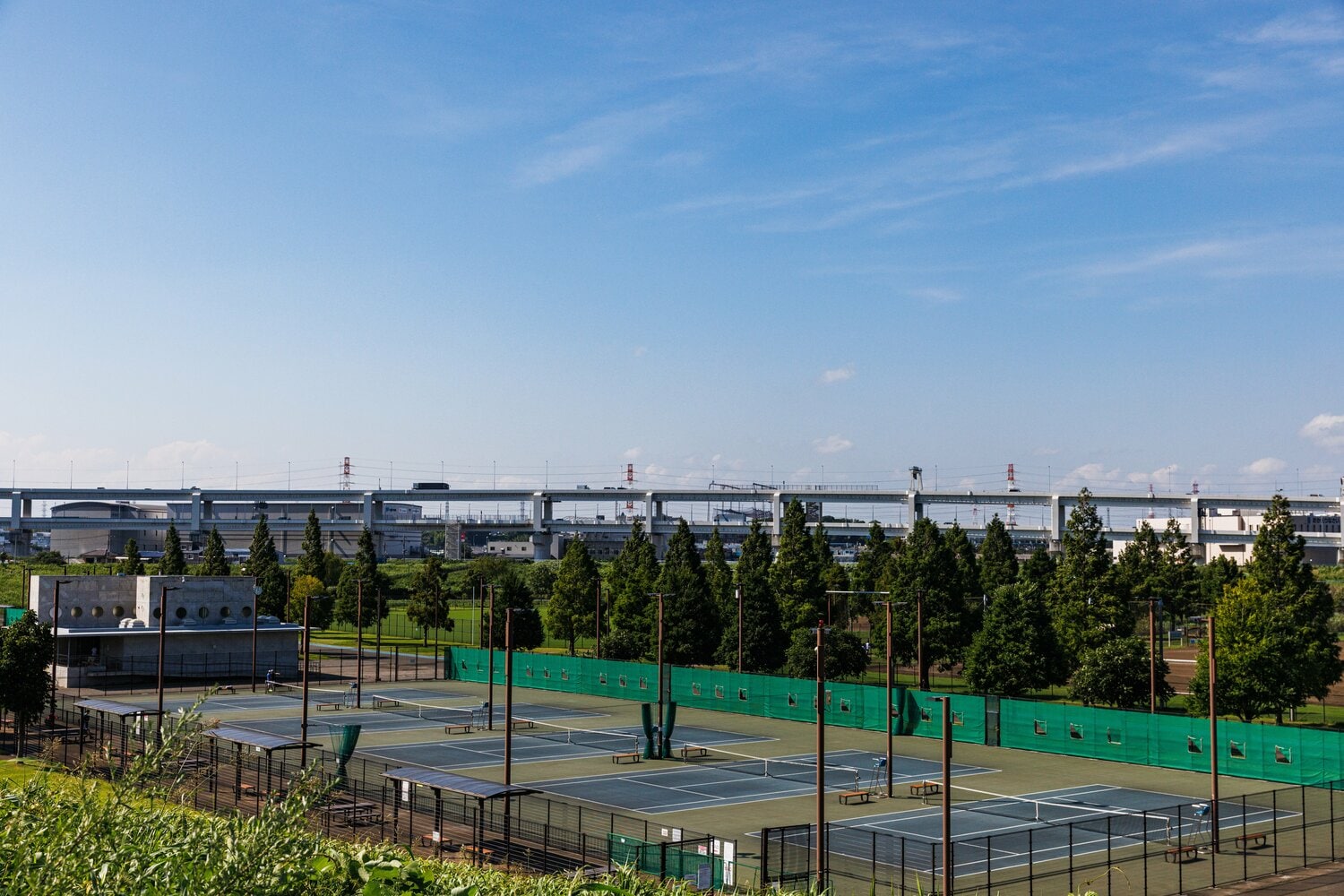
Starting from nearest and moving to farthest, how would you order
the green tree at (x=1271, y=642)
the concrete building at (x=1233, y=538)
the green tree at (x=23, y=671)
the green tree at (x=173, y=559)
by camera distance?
the green tree at (x=23, y=671)
the green tree at (x=1271, y=642)
the green tree at (x=173, y=559)
the concrete building at (x=1233, y=538)

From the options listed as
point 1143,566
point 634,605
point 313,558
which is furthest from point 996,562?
point 313,558

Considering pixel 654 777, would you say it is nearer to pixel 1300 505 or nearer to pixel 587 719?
pixel 587 719

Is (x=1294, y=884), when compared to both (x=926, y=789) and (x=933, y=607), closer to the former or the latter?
(x=926, y=789)

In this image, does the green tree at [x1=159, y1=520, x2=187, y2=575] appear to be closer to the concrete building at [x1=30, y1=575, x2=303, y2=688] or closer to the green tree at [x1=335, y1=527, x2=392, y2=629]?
the green tree at [x1=335, y1=527, x2=392, y2=629]

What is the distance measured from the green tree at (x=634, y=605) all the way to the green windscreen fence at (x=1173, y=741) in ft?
85.8

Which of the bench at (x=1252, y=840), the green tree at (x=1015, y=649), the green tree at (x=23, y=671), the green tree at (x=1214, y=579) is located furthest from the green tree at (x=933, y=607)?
the green tree at (x=23, y=671)

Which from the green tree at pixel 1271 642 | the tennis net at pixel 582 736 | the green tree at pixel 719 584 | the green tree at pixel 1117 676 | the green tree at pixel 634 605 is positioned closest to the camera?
the green tree at pixel 1271 642

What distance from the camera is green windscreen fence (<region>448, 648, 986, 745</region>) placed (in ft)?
180

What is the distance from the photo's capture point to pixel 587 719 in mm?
61125

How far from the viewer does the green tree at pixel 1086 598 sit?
62781mm

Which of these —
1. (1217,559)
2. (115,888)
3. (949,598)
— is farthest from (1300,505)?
(115,888)

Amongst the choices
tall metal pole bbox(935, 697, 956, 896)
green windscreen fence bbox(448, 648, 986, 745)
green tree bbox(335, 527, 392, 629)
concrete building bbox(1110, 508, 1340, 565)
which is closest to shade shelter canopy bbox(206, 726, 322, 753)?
tall metal pole bbox(935, 697, 956, 896)

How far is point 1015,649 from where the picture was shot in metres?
59.6

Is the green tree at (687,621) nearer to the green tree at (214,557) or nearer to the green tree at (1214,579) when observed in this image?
the green tree at (1214,579)
